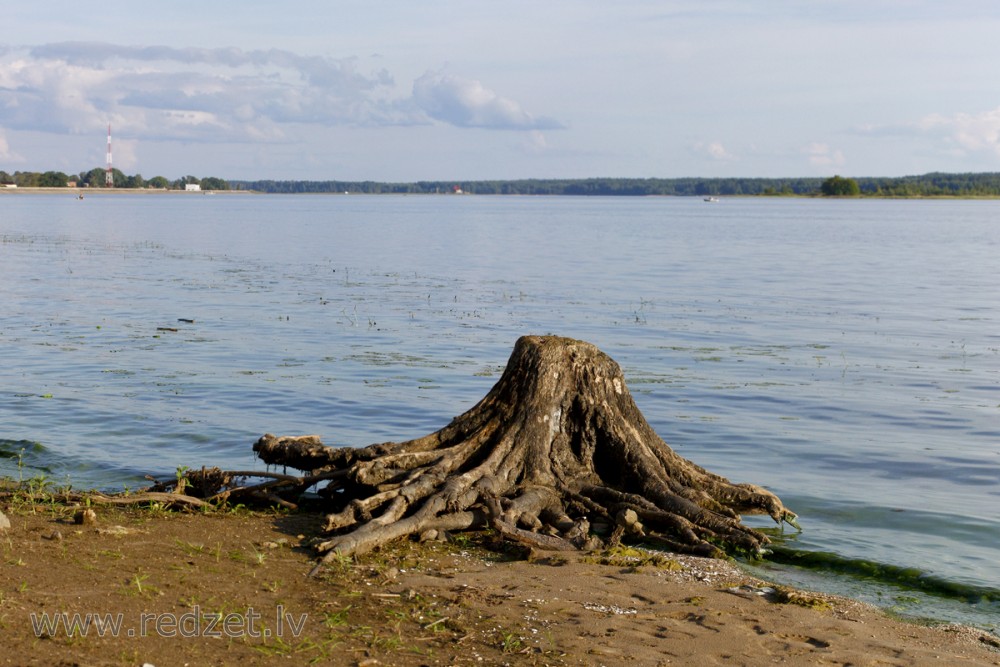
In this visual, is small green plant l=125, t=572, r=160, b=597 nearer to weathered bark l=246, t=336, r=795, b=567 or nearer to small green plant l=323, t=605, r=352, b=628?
small green plant l=323, t=605, r=352, b=628

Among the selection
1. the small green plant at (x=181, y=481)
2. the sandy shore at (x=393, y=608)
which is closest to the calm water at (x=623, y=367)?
the sandy shore at (x=393, y=608)

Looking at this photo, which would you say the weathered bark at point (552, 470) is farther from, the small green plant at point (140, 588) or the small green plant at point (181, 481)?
the small green plant at point (140, 588)

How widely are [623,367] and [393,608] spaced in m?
14.4

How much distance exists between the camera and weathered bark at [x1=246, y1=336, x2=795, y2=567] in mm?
9891

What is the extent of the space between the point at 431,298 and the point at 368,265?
14962 millimetres

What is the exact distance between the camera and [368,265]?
4812 cm

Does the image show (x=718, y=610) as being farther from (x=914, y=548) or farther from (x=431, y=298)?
(x=431, y=298)

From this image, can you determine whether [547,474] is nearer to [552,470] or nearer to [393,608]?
[552,470]

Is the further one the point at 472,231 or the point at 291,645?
the point at 472,231

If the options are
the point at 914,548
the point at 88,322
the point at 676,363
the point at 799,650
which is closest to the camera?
the point at 799,650


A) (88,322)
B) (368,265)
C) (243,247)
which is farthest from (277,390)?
(243,247)

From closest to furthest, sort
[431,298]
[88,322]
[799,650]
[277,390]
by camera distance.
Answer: [799,650], [277,390], [88,322], [431,298]

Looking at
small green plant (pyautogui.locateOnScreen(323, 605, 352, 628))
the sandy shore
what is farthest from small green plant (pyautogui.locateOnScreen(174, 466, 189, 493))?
small green plant (pyautogui.locateOnScreen(323, 605, 352, 628))

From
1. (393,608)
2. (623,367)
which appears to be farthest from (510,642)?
(623,367)
